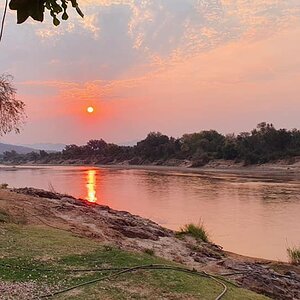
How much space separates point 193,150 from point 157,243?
68119 mm

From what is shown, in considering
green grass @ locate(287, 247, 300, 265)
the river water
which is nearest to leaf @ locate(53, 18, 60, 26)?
green grass @ locate(287, 247, 300, 265)

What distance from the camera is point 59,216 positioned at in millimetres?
12703

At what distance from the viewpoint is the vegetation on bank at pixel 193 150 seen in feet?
204

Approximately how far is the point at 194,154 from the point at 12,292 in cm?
7191

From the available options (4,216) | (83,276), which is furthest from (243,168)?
(83,276)

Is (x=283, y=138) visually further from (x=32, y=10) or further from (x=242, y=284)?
(x=32, y=10)

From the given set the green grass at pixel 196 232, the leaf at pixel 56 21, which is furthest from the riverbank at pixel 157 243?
the leaf at pixel 56 21

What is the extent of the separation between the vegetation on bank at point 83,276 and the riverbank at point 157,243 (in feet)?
1.75

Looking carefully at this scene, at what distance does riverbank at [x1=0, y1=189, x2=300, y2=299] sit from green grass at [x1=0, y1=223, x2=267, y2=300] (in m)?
0.50

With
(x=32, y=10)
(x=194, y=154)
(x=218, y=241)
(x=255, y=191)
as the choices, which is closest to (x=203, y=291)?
(x=32, y=10)

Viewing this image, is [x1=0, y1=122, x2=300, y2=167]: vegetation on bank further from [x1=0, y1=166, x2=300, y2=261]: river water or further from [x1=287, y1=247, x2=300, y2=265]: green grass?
[x1=287, y1=247, x2=300, y2=265]: green grass

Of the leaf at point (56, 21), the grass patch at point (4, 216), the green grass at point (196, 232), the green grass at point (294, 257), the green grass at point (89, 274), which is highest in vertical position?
the leaf at point (56, 21)

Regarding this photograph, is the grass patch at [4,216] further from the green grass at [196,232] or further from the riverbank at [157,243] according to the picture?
the green grass at [196,232]

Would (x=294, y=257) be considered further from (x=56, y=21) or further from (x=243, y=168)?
(x=243, y=168)
